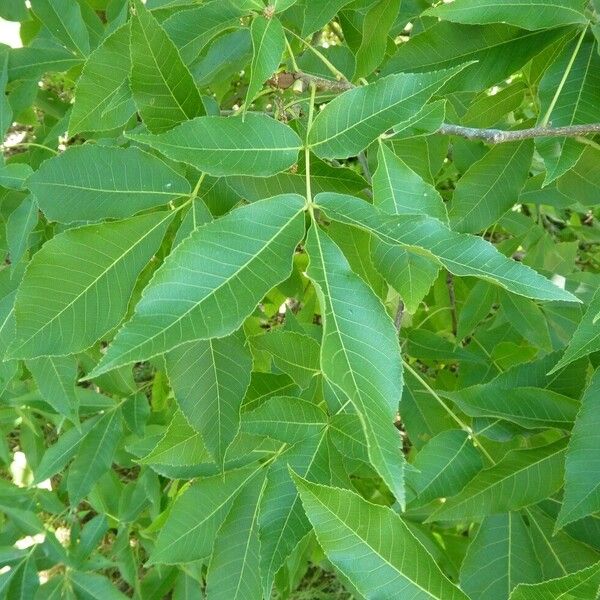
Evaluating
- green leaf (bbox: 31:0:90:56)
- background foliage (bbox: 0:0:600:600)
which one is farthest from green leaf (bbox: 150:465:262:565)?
green leaf (bbox: 31:0:90:56)

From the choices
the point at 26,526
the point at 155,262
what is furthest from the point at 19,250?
the point at 26,526

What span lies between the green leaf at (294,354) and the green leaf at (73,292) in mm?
269

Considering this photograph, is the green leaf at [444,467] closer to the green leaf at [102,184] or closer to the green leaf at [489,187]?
the green leaf at [489,187]

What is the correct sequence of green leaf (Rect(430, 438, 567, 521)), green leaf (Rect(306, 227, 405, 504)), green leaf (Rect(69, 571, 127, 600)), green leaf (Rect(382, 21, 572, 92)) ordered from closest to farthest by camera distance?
green leaf (Rect(306, 227, 405, 504)), green leaf (Rect(430, 438, 567, 521)), green leaf (Rect(382, 21, 572, 92)), green leaf (Rect(69, 571, 127, 600))

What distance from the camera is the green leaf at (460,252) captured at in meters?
0.67

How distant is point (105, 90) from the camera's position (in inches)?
37.0

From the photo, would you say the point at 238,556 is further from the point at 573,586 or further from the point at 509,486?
the point at 573,586

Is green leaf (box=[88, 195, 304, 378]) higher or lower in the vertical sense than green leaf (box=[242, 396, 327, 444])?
higher

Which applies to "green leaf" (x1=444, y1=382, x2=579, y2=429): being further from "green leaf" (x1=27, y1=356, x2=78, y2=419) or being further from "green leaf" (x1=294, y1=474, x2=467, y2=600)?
"green leaf" (x1=27, y1=356, x2=78, y2=419)

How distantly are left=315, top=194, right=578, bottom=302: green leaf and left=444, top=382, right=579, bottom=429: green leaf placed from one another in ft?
1.07

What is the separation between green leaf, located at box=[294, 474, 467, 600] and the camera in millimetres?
673

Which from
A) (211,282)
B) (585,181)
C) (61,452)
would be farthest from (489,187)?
(61,452)

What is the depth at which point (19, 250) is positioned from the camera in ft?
3.55

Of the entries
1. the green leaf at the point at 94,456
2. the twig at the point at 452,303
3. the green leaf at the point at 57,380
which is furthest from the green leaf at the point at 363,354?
the twig at the point at 452,303
